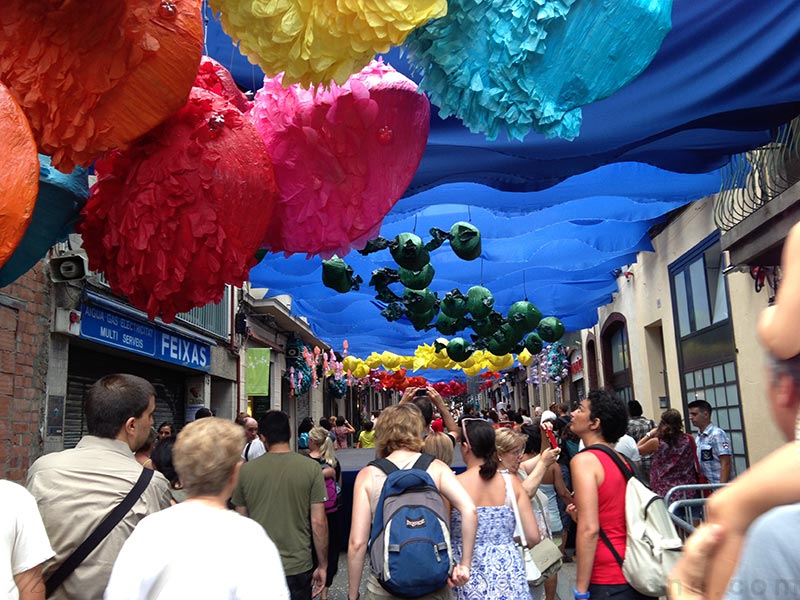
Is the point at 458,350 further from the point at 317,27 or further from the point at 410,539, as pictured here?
the point at 317,27

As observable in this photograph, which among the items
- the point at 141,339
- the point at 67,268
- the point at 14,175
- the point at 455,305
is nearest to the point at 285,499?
the point at 14,175

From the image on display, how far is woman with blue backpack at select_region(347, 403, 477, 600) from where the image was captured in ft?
8.32

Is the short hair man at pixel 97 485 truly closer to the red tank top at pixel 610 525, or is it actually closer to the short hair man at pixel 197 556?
the short hair man at pixel 197 556

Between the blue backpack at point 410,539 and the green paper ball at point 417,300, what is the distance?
466 centimetres

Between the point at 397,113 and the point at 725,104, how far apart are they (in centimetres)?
174

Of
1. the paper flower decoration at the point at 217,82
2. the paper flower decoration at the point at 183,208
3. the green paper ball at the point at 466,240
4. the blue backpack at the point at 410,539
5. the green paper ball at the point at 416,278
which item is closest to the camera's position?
the paper flower decoration at the point at 183,208

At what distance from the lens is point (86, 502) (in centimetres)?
205

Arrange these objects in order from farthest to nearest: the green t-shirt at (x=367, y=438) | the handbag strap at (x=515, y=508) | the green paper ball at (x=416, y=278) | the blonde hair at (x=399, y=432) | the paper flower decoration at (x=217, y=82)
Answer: the green t-shirt at (x=367, y=438)
the green paper ball at (x=416, y=278)
the handbag strap at (x=515, y=508)
the blonde hair at (x=399, y=432)
the paper flower decoration at (x=217, y=82)

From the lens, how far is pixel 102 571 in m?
2.00

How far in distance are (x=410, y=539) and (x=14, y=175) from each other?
5.82 feet

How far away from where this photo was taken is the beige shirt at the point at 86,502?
1.99 m

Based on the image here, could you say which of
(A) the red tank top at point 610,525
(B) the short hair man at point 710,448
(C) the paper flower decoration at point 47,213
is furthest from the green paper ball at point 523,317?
(C) the paper flower decoration at point 47,213

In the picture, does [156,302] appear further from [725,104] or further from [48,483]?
[725,104]

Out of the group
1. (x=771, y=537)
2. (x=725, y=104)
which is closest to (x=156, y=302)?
(x=771, y=537)
